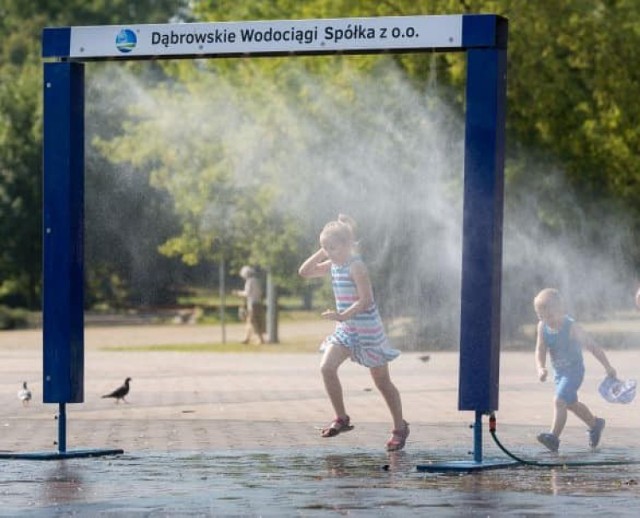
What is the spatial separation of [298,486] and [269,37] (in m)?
3.07

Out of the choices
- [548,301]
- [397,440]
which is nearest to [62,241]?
[397,440]

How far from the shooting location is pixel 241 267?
129 ft

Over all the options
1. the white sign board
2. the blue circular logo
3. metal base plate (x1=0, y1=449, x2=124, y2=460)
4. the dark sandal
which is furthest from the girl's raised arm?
the blue circular logo

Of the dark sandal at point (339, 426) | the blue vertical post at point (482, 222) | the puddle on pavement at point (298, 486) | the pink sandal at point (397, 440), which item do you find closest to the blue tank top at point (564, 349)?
the puddle on pavement at point (298, 486)

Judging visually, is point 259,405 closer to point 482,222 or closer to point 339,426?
point 339,426

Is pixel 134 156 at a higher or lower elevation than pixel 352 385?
higher

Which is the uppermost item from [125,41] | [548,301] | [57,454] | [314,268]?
[125,41]

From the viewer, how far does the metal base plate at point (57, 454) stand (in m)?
13.6

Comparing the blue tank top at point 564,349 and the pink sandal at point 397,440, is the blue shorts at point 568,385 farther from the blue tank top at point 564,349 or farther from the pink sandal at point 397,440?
the pink sandal at point 397,440

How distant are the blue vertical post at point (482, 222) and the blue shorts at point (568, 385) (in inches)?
94.2

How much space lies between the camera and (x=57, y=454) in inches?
536

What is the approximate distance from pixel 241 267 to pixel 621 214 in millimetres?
7908

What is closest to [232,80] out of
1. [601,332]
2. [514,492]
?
[601,332]

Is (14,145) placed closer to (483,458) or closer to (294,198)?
(294,198)
